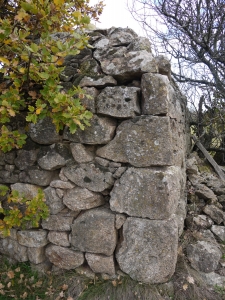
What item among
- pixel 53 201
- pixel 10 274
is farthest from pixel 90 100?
pixel 10 274

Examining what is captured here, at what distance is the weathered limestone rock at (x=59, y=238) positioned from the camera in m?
2.36

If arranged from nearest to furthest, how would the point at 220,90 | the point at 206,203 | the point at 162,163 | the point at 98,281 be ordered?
1. the point at 162,163
2. the point at 98,281
3. the point at 206,203
4. the point at 220,90

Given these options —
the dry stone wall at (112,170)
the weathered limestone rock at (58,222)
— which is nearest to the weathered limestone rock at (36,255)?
the dry stone wall at (112,170)

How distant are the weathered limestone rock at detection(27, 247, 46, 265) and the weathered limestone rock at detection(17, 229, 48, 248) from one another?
0.06 meters

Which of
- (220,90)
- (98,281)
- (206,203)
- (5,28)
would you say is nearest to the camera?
(5,28)

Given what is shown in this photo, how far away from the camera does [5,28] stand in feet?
5.35

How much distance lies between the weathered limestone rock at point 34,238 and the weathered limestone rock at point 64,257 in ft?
0.36

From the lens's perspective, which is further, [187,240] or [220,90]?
[220,90]

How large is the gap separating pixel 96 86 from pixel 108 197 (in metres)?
1.11

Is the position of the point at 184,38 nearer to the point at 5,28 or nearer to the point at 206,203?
the point at 206,203

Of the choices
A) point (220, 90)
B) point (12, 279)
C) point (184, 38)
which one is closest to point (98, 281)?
point (12, 279)

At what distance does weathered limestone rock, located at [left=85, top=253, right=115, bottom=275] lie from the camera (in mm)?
2250

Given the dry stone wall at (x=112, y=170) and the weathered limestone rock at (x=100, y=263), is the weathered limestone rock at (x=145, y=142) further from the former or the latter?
the weathered limestone rock at (x=100, y=263)

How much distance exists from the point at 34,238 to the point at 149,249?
1.21 metres
